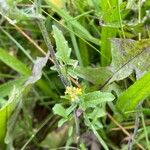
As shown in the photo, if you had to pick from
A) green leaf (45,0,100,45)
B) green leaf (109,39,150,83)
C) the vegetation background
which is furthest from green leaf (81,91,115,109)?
green leaf (45,0,100,45)

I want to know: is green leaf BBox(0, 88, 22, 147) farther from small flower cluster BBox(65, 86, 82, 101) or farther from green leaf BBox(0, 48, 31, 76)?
small flower cluster BBox(65, 86, 82, 101)

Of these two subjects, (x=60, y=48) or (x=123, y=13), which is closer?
(x=60, y=48)

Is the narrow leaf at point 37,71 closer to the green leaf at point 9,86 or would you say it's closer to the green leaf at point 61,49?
the green leaf at point 9,86

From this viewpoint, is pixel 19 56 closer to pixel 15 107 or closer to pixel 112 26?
pixel 15 107

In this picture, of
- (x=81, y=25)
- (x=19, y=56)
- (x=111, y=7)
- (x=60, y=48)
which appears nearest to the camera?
(x=60, y=48)

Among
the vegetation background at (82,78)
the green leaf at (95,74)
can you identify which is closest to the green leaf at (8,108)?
the vegetation background at (82,78)

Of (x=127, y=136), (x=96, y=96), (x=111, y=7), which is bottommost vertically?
(x=127, y=136)

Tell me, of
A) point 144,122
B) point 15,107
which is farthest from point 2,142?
point 144,122
